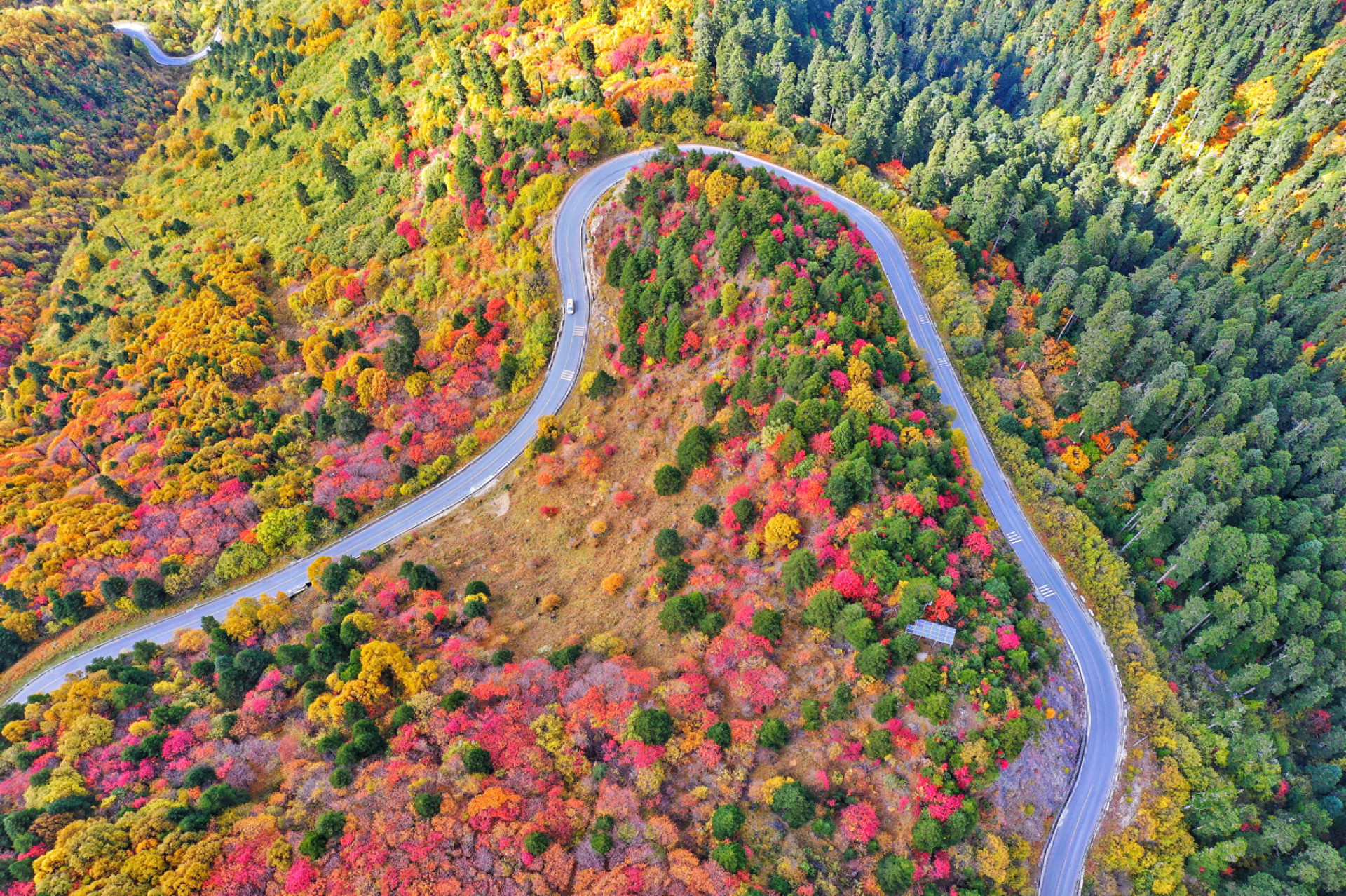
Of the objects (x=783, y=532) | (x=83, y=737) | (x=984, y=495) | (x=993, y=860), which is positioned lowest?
(x=993, y=860)

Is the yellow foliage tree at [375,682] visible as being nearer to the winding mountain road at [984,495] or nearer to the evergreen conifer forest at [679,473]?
the evergreen conifer forest at [679,473]

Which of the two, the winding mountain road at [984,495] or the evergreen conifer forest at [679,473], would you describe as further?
the winding mountain road at [984,495]

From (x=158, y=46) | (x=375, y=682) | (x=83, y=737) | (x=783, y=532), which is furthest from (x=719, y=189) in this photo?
(x=158, y=46)

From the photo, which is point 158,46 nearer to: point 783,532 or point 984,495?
point 783,532

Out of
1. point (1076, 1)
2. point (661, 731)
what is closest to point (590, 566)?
point (661, 731)

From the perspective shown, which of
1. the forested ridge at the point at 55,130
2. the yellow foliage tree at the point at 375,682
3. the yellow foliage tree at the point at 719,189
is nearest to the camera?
the yellow foliage tree at the point at 375,682

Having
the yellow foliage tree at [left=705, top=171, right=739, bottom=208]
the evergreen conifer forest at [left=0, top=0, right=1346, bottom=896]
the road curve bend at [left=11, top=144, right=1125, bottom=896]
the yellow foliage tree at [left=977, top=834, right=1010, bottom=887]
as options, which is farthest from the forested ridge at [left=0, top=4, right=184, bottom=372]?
the yellow foliage tree at [left=977, top=834, right=1010, bottom=887]

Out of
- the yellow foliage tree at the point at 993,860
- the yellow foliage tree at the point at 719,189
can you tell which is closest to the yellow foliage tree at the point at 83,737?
the yellow foliage tree at the point at 993,860
